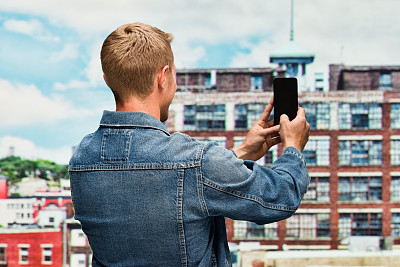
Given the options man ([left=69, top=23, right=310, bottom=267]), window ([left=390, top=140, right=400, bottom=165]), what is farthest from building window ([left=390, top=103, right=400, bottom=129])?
man ([left=69, top=23, right=310, bottom=267])

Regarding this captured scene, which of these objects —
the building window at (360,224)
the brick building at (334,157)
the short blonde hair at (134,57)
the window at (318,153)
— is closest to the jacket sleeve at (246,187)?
the short blonde hair at (134,57)

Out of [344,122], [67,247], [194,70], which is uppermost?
[194,70]

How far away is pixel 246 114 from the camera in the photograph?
31.7 metres

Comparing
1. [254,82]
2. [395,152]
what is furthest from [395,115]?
[254,82]

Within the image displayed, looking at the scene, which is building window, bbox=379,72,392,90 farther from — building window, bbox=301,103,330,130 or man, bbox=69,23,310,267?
man, bbox=69,23,310,267

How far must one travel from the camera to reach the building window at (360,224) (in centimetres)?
3133

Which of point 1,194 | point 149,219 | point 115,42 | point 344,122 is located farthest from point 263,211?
point 1,194

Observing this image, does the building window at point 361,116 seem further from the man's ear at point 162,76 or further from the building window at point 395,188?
the man's ear at point 162,76

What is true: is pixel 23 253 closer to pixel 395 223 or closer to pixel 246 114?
pixel 246 114

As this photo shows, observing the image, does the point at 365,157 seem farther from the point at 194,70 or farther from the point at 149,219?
the point at 149,219

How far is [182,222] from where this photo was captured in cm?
125

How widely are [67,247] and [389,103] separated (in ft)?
71.4

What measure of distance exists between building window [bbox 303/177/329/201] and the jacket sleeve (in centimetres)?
3066

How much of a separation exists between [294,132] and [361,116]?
31362 mm
